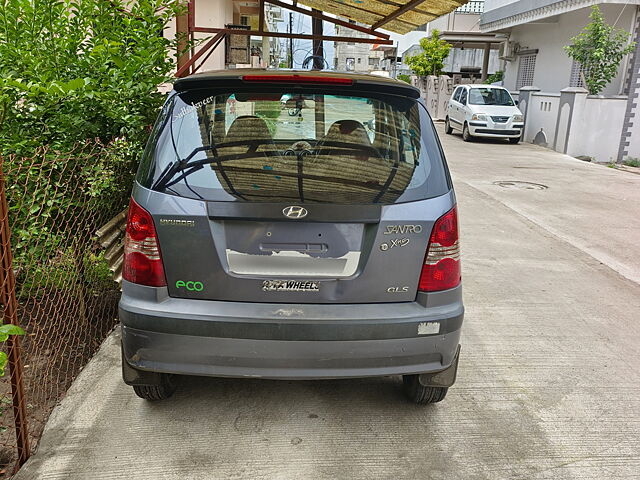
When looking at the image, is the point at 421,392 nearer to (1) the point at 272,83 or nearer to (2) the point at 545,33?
(1) the point at 272,83

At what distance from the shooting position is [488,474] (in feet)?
9.25

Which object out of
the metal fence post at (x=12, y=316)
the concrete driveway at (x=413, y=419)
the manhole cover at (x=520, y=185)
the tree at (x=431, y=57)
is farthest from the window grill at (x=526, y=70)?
the metal fence post at (x=12, y=316)

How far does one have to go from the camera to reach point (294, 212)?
269cm

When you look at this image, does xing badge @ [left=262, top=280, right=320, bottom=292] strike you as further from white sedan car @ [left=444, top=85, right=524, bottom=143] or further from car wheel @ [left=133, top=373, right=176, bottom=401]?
white sedan car @ [left=444, top=85, right=524, bottom=143]

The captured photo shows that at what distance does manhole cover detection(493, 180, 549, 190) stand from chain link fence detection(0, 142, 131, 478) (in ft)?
26.5

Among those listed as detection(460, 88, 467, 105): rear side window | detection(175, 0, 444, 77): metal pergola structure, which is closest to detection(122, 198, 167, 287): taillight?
detection(175, 0, 444, 77): metal pergola structure

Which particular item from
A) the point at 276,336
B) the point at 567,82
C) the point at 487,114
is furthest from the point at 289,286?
the point at 567,82

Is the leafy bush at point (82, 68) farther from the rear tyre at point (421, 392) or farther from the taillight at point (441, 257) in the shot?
the rear tyre at point (421, 392)

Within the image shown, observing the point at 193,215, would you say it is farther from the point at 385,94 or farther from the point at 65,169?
the point at 65,169

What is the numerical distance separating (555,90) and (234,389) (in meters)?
19.2

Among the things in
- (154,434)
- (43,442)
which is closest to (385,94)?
(154,434)

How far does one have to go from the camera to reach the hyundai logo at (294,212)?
2.68 m

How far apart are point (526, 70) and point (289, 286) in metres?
22.2

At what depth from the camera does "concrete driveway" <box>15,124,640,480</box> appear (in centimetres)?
284
